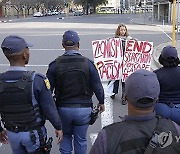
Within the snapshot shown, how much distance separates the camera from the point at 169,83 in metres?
3.74

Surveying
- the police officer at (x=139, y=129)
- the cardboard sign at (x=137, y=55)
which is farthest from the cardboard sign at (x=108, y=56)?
the police officer at (x=139, y=129)

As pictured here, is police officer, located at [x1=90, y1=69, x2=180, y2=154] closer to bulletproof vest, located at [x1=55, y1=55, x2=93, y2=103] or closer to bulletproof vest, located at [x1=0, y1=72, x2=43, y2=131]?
bulletproof vest, located at [x1=0, y1=72, x2=43, y2=131]

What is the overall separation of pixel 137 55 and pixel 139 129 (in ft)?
17.2

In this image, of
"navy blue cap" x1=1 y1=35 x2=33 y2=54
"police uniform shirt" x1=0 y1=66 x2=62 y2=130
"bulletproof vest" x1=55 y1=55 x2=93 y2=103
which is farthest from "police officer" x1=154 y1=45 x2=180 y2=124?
"navy blue cap" x1=1 y1=35 x2=33 y2=54

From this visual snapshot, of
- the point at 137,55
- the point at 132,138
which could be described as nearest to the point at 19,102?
the point at 132,138

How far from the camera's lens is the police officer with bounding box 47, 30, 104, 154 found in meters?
3.72

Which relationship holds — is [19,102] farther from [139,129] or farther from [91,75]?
[139,129]

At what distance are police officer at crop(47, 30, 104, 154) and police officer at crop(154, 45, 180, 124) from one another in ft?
2.41

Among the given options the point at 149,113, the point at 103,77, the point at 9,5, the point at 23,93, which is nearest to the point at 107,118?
the point at 103,77

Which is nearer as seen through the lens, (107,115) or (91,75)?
(91,75)

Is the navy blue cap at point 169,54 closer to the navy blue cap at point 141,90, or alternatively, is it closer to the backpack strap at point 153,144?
the navy blue cap at point 141,90

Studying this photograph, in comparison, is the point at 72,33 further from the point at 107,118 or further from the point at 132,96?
the point at 107,118

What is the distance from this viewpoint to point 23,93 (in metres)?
3.01

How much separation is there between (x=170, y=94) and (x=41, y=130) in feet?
5.01
